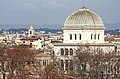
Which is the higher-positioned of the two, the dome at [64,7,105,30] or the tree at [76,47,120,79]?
the dome at [64,7,105,30]

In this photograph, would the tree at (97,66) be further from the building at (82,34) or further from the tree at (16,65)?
the building at (82,34)

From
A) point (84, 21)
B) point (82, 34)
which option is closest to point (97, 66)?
point (82, 34)

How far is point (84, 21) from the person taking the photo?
92938 millimetres

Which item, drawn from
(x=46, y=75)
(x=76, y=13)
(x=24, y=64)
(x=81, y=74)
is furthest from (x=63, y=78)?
(x=76, y=13)

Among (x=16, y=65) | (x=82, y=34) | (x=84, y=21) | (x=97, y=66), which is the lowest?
(x=97, y=66)

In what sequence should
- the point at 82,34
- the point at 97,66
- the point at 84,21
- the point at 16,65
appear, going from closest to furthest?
the point at 16,65 → the point at 97,66 → the point at 82,34 → the point at 84,21

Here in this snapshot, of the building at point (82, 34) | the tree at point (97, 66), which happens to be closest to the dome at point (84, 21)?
the building at point (82, 34)

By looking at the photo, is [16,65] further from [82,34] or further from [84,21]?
[84,21]

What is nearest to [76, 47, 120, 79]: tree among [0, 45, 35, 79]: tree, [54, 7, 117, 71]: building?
[0, 45, 35, 79]: tree

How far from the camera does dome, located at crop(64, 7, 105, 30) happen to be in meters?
92.4

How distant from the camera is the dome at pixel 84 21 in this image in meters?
92.4

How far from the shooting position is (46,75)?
53656mm

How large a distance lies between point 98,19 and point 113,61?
19.2m

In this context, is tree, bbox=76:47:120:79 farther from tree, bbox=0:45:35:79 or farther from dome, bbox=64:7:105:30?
dome, bbox=64:7:105:30
